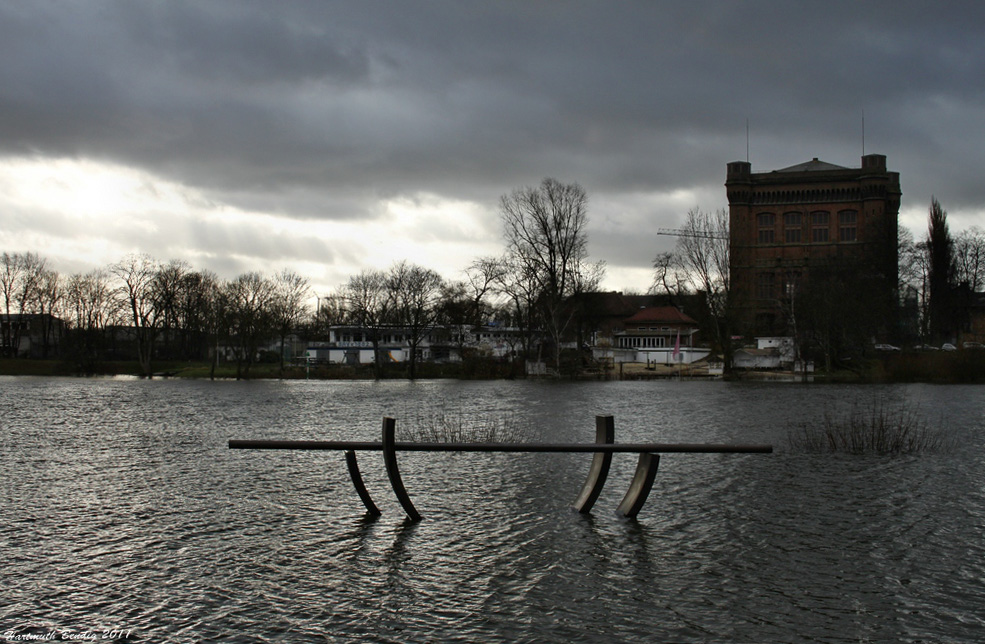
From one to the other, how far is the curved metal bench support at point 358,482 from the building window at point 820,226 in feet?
383

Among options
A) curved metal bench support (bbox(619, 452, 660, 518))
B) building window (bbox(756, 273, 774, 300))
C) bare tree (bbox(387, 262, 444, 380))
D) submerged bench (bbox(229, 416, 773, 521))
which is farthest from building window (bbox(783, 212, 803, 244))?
curved metal bench support (bbox(619, 452, 660, 518))

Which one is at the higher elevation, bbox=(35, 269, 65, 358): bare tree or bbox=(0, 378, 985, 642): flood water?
bbox=(35, 269, 65, 358): bare tree

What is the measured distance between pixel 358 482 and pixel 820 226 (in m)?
118

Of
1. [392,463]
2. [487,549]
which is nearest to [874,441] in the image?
[487,549]

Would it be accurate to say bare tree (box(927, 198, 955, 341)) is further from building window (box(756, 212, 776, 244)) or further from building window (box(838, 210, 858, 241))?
building window (box(756, 212, 776, 244))

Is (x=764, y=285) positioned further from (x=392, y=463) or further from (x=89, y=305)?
(x=392, y=463)

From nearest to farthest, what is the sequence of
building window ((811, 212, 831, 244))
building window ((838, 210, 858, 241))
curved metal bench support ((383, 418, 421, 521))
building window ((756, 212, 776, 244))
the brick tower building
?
curved metal bench support ((383, 418, 421, 521)) → the brick tower building → building window ((838, 210, 858, 241)) → building window ((811, 212, 831, 244)) → building window ((756, 212, 776, 244))

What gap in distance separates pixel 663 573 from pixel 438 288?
8779 cm

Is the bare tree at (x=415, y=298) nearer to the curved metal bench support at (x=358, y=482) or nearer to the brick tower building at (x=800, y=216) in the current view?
the brick tower building at (x=800, y=216)

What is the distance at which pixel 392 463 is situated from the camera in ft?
37.7

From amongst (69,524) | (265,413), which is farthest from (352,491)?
(265,413)

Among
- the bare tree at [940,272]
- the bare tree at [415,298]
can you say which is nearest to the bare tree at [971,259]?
the bare tree at [940,272]

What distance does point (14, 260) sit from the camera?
10681cm

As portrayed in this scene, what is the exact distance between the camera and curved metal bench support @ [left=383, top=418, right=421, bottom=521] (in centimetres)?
1120
